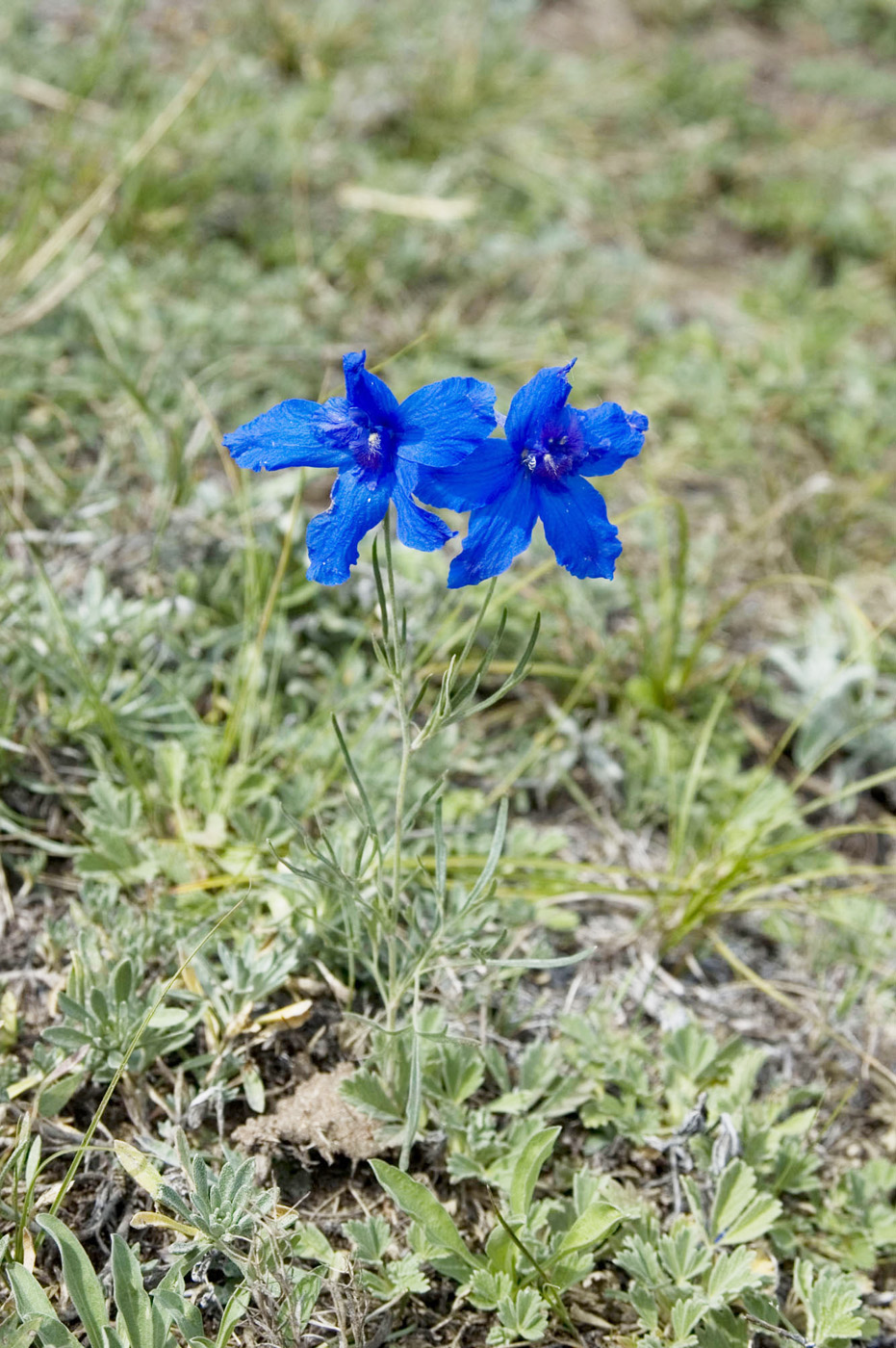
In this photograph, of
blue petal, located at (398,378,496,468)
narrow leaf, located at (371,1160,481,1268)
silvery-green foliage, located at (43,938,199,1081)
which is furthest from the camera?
silvery-green foliage, located at (43,938,199,1081)

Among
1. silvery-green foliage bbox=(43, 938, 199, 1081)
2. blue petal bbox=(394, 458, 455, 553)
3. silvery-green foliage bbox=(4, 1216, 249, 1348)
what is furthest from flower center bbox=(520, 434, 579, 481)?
silvery-green foliage bbox=(4, 1216, 249, 1348)

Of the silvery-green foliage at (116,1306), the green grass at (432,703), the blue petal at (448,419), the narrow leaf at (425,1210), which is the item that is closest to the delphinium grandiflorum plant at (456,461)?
the blue petal at (448,419)

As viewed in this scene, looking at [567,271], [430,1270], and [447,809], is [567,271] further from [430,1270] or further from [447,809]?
[430,1270]

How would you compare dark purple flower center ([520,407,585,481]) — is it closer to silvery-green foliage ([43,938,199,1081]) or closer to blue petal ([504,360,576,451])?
blue petal ([504,360,576,451])

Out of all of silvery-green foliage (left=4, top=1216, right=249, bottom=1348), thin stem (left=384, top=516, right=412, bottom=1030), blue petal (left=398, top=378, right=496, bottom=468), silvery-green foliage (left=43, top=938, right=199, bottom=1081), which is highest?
blue petal (left=398, top=378, right=496, bottom=468)

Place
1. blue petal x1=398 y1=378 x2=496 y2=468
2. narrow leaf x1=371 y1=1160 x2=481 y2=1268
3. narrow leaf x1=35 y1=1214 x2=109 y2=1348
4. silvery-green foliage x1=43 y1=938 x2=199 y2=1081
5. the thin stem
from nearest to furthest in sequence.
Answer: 1. blue petal x1=398 y1=378 x2=496 y2=468
2. the thin stem
3. narrow leaf x1=35 y1=1214 x2=109 y2=1348
4. narrow leaf x1=371 y1=1160 x2=481 y2=1268
5. silvery-green foliage x1=43 y1=938 x2=199 y2=1081

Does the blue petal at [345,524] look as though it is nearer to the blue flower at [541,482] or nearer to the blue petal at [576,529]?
the blue flower at [541,482]

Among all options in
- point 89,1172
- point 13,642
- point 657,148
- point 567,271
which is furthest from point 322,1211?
point 657,148

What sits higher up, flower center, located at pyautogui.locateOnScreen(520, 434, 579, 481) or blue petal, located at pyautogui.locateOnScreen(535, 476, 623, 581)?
flower center, located at pyautogui.locateOnScreen(520, 434, 579, 481)
